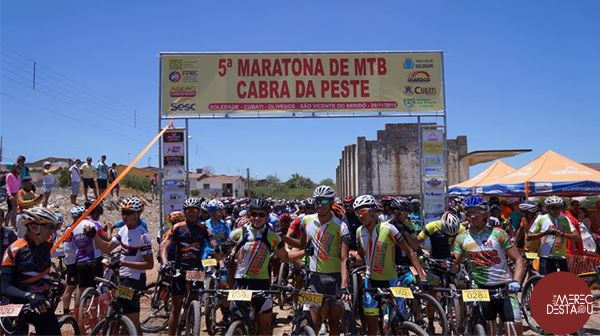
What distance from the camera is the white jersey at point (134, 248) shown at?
21.2 feet

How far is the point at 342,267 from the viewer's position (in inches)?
235

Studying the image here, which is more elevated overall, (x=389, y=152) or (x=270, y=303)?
(x=389, y=152)

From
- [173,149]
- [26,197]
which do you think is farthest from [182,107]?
[26,197]

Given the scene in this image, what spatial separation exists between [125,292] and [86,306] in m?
1.77

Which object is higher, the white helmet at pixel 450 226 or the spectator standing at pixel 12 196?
the spectator standing at pixel 12 196

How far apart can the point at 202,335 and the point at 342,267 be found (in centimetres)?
336

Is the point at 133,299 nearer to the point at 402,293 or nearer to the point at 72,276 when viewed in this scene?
the point at 72,276

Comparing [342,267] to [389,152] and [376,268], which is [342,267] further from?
[389,152]

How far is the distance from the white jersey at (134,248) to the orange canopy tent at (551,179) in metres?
12.0

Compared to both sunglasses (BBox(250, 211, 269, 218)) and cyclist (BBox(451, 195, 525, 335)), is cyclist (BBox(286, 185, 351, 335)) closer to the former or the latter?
sunglasses (BBox(250, 211, 269, 218))

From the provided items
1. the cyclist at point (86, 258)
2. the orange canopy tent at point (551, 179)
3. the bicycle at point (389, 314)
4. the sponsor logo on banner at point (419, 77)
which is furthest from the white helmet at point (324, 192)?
the orange canopy tent at point (551, 179)

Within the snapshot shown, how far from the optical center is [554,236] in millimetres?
8430

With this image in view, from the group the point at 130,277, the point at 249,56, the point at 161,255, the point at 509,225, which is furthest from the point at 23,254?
the point at 509,225

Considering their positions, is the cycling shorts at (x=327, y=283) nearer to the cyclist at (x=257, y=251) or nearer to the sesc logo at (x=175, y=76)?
the cyclist at (x=257, y=251)
